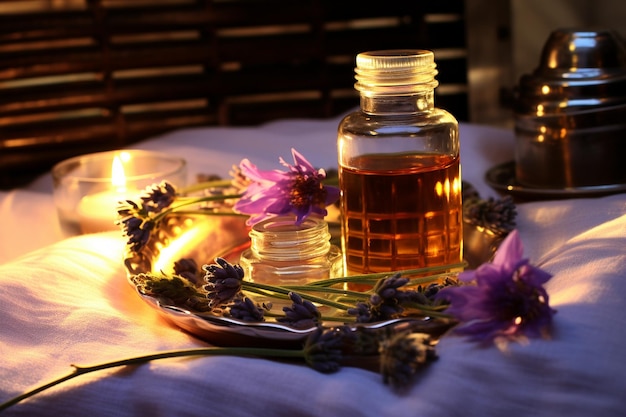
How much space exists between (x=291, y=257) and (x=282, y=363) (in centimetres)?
17

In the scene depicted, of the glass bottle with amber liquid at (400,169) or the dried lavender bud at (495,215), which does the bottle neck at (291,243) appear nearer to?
the glass bottle with amber liquid at (400,169)

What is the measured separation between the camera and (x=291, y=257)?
2.60 feet

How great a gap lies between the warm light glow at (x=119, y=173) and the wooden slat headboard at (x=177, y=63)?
41cm

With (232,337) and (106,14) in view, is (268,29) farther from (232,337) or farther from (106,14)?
(232,337)

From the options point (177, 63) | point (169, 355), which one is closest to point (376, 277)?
point (169, 355)

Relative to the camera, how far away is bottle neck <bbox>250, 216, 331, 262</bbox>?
2.60 ft

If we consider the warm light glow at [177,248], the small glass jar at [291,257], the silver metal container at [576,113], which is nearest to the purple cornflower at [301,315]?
the small glass jar at [291,257]

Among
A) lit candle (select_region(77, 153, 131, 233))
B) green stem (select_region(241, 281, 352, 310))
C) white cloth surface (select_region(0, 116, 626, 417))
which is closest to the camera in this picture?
white cloth surface (select_region(0, 116, 626, 417))

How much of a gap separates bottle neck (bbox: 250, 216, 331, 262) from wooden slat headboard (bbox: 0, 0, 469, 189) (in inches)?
32.0

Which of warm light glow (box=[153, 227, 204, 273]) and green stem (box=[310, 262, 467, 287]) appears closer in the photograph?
green stem (box=[310, 262, 467, 287])

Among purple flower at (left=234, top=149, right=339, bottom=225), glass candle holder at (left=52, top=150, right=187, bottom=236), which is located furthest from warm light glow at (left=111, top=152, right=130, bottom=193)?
purple flower at (left=234, top=149, right=339, bottom=225)

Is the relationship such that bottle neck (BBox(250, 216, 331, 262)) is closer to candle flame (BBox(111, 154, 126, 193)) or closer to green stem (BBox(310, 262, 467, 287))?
green stem (BBox(310, 262, 467, 287))

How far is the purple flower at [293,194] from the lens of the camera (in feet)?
2.68

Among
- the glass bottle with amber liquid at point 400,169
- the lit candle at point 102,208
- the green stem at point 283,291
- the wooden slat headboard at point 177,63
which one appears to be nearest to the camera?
the green stem at point 283,291
